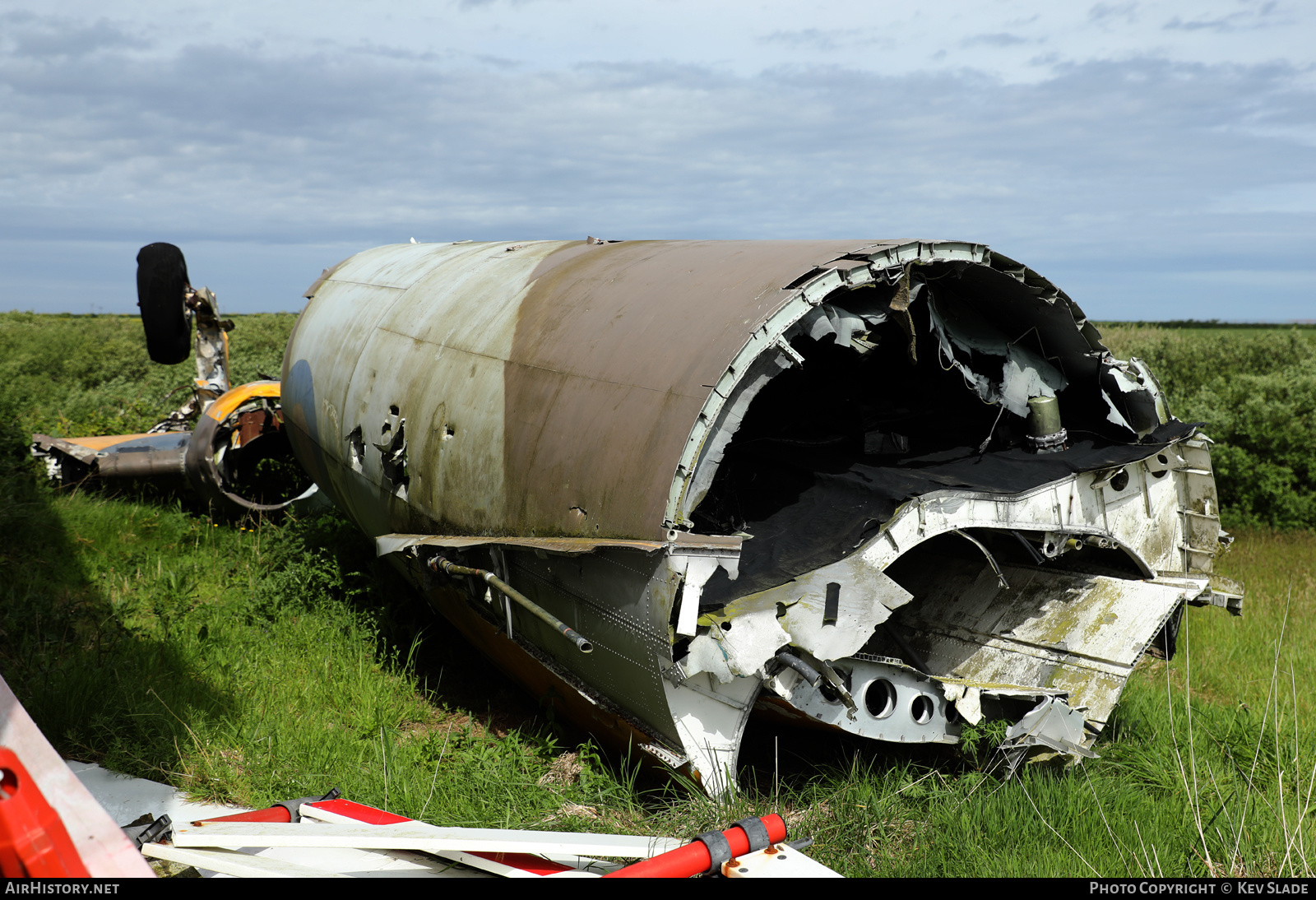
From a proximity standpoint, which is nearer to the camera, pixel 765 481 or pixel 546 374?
pixel 546 374

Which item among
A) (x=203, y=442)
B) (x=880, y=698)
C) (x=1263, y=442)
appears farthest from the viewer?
(x=1263, y=442)

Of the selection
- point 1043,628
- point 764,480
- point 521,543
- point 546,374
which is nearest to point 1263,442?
point 1043,628

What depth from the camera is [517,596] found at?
4.07 m

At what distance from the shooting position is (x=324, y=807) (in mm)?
4012

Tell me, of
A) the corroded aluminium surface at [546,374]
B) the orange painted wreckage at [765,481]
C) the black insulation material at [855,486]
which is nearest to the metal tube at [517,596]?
the orange painted wreckage at [765,481]

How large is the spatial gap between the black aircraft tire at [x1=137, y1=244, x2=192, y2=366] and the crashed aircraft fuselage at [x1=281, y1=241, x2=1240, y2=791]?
422cm

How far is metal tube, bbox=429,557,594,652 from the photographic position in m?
3.84

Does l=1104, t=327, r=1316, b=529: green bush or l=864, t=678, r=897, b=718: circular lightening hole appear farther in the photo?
l=1104, t=327, r=1316, b=529: green bush

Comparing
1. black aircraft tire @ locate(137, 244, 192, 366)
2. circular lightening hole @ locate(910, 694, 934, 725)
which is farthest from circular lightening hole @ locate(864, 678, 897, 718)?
black aircraft tire @ locate(137, 244, 192, 366)

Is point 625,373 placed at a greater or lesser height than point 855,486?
greater

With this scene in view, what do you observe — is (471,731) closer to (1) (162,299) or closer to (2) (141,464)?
(2) (141,464)

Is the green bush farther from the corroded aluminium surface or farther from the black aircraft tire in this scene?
the black aircraft tire

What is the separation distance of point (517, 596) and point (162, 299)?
8259 mm
